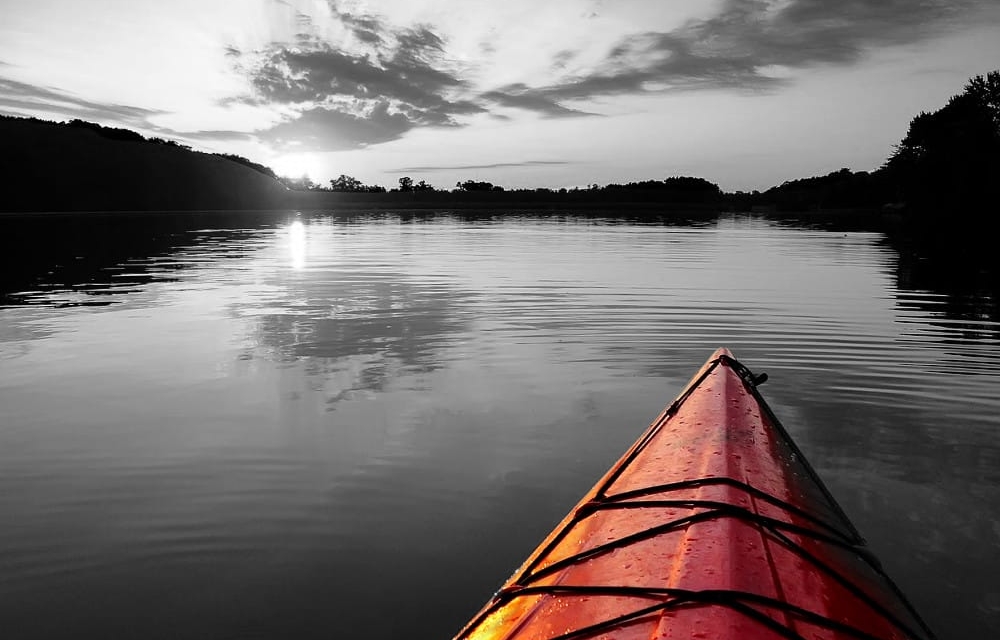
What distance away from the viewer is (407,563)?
5.43 metres

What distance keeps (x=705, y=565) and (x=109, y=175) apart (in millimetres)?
165575

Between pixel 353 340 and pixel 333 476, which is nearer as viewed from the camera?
pixel 333 476

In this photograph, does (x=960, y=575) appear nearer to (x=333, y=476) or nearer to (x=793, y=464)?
(x=793, y=464)

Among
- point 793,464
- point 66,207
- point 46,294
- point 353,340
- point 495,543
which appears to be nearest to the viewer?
point 793,464

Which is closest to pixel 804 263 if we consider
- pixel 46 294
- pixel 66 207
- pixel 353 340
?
pixel 353 340

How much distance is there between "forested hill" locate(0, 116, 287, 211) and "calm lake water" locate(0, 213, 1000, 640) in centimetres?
13355

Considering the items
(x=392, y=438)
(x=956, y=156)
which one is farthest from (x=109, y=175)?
(x=392, y=438)

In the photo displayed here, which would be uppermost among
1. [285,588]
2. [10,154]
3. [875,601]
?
[10,154]

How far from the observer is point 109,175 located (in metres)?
142

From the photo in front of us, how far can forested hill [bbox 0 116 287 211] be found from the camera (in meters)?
128

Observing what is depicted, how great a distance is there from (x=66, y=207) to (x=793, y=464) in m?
150

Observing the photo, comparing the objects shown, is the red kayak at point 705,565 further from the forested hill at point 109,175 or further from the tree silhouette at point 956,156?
the forested hill at point 109,175

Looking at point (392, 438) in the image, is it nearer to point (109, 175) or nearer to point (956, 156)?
point (956, 156)

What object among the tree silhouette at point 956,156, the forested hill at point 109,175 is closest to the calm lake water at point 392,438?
the tree silhouette at point 956,156
